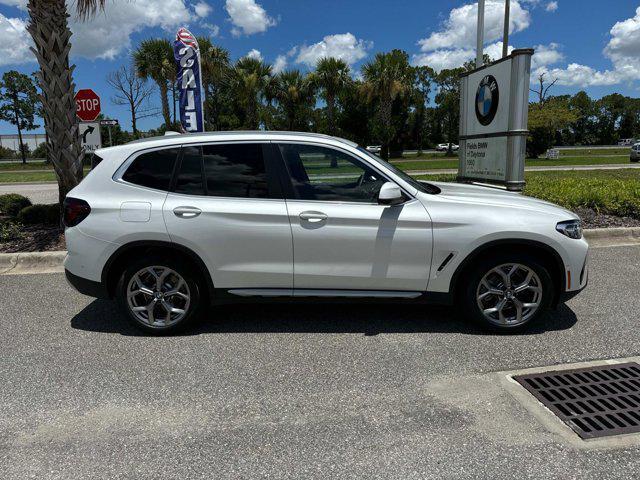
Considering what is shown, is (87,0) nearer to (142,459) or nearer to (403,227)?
(403,227)

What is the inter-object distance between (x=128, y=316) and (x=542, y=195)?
26.5 feet

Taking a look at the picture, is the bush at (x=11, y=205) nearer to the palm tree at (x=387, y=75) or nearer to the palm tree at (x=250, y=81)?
the palm tree at (x=250, y=81)

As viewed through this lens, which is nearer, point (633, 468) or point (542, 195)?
point (633, 468)

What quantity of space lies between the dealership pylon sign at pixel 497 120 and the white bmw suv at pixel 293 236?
401 centimetres

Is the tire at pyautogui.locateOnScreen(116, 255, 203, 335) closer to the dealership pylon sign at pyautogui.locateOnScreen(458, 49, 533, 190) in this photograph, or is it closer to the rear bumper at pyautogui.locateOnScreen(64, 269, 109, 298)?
the rear bumper at pyautogui.locateOnScreen(64, 269, 109, 298)

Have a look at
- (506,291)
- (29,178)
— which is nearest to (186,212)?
(506,291)

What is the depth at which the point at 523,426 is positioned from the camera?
112 inches

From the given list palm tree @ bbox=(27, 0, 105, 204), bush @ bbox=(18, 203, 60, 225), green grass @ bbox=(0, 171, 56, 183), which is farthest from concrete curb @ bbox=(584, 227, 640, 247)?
green grass @ bbox=(0, 171, 56, 183)

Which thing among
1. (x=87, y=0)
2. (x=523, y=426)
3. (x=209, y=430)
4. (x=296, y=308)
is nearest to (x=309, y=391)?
(x=209, y=430)

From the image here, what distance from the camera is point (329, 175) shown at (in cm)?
419

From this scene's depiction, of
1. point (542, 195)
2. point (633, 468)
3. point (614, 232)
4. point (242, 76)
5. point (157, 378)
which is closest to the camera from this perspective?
point (633, 468)

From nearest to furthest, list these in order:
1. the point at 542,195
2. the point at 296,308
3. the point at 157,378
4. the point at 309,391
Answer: the point at 309,391 < the point at 157,378 < the point at 296,308 < the point at 542,195

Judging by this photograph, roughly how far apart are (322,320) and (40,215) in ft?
21.1

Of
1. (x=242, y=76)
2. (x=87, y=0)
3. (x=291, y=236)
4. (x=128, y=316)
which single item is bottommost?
(x=128, y=316)
